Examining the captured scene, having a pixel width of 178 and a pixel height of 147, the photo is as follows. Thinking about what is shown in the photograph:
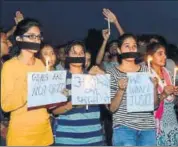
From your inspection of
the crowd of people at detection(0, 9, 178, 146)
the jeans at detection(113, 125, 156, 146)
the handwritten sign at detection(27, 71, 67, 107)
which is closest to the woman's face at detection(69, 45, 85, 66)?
the crowd of people at detection(0, 9, 178, 146)

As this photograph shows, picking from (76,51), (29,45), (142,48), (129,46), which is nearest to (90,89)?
(76,51)

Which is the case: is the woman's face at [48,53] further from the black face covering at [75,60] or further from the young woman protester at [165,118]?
the young woman protester at [165,118]

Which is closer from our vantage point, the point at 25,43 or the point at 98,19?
the point at 25,43

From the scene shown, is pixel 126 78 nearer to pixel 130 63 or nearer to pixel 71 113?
pixel 130 63

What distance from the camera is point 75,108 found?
4438 millimetres

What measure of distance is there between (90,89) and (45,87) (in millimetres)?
485

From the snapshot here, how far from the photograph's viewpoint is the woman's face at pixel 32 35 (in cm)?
416

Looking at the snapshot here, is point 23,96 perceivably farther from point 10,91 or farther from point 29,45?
point 29,45

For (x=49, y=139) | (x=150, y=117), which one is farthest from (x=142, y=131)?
(x=49, y=139)

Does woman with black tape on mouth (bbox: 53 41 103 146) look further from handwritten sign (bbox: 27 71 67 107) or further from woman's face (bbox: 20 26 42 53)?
woman's face (bbox: 20 26 42 53)

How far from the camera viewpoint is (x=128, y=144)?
4.36 m

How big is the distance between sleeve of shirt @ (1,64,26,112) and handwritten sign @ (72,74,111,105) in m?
0.66

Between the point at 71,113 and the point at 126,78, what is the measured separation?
0.61 metres

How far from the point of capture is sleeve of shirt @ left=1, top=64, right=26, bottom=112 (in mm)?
3871
